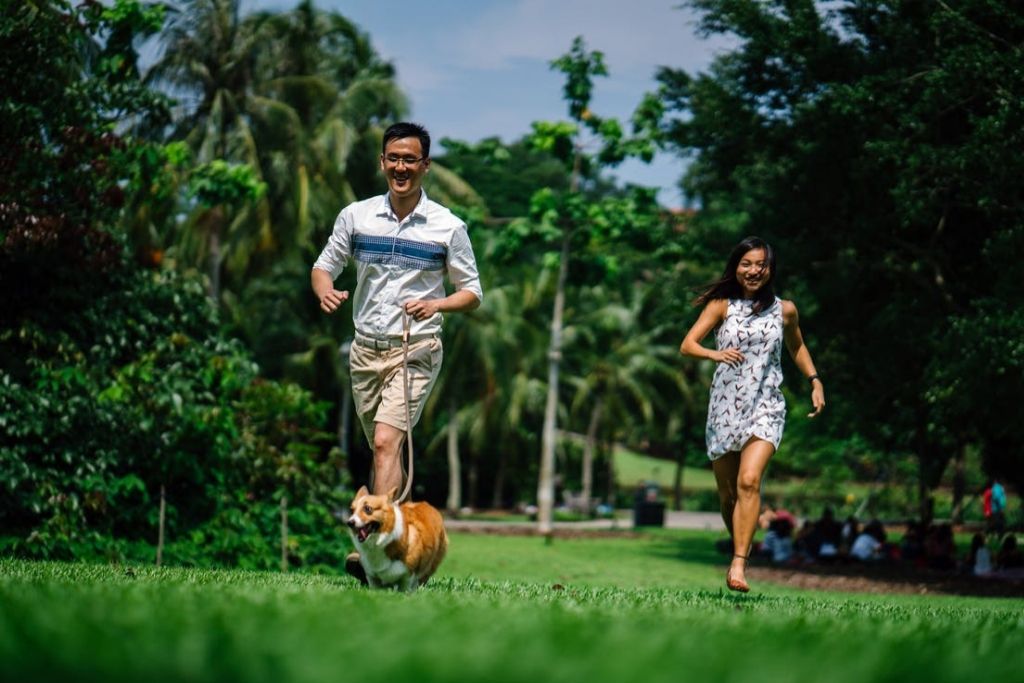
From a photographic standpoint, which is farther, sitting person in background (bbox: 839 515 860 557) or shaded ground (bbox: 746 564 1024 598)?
sitting person in background (bbox: 839 515 860 557)

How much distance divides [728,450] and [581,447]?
51.8 m

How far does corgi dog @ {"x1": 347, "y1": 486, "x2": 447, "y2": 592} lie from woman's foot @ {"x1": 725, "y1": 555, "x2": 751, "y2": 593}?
199 cm

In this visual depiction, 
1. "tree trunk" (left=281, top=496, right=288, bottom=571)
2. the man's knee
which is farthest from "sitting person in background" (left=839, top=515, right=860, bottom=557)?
the man's knee

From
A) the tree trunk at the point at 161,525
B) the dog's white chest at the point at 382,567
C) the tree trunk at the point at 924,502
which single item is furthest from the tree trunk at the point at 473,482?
the dog's white chest at the point at 382,567

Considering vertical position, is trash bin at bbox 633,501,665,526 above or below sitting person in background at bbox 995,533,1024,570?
below

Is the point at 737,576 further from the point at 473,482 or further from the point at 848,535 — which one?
the point at 473,482

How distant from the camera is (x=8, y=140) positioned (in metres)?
11.1

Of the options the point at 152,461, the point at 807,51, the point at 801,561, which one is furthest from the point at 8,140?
the point at 801,561

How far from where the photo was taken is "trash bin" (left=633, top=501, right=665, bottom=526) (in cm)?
4225

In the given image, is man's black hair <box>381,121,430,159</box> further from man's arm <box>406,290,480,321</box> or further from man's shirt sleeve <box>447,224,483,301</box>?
man's arm <box>406,290,480,321</box>

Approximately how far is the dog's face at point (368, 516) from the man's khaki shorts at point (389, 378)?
1.01 meters

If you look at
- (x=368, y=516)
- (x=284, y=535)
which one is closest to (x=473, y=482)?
(x=284, y=535)

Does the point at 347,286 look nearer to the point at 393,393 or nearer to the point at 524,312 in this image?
the point at 524,312

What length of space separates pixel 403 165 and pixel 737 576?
3238mm
